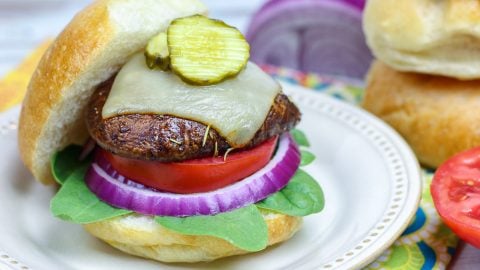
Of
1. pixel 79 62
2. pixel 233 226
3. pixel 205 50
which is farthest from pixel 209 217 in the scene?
pixel 79 62

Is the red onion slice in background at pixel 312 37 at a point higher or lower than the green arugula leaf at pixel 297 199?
lower

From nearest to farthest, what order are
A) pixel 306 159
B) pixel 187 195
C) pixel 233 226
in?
pixel 233 226
pixel 187 195
pixel 306 159

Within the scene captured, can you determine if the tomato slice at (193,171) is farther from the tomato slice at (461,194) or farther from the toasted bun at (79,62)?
the tomato slice at (461,194)

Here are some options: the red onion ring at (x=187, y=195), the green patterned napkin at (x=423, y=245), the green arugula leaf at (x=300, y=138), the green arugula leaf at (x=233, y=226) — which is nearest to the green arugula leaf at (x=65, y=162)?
the red onion ring at (x=187, y=195)

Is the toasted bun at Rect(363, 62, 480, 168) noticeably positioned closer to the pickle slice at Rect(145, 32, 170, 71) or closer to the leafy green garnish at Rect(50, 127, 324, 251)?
the leafy green garnish at Rect(50, 127, 324, 251)

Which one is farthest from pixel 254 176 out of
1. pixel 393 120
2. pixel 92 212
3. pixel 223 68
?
pixel 393 120

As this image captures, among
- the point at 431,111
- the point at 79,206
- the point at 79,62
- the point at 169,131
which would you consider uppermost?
the point at 79,62

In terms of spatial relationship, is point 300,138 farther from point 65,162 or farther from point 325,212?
point 65,162
